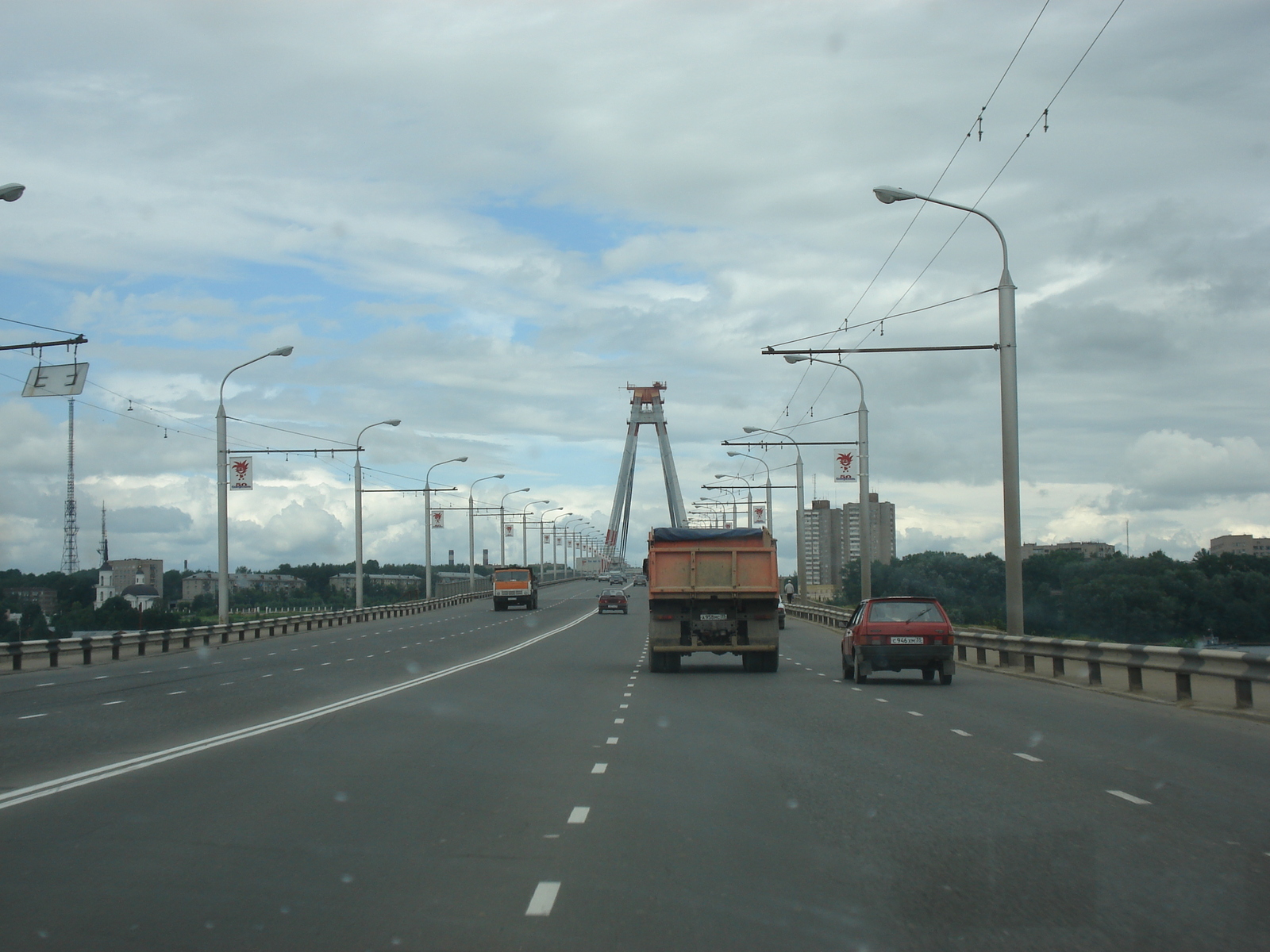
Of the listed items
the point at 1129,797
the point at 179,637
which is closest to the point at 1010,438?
the point at 1129,797

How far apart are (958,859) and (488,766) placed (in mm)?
5236

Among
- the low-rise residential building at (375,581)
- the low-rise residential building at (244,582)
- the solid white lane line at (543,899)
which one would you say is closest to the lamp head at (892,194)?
the solid white lane line at (543,899)

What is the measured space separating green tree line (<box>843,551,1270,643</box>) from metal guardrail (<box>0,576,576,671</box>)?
25.1m

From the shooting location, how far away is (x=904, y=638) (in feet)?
66.9

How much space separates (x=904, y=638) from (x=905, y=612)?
0.50 metres

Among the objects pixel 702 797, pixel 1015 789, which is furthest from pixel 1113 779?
pixel 702 797

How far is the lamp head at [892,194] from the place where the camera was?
930 inches

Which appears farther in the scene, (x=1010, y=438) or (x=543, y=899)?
(x=1010, y=438)

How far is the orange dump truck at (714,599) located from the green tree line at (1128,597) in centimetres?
1614

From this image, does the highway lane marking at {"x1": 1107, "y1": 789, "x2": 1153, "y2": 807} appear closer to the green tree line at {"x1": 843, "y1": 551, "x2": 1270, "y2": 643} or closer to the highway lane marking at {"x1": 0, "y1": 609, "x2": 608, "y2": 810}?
the highway lane marking at {"x1": 0, "y1": 609, "x2": 608, "y2": 810}

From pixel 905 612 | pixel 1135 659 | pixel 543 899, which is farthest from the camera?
pixel 905 612

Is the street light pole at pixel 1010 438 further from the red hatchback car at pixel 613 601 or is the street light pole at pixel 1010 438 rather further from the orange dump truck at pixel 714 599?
the red hatchback car at pixel 613 601

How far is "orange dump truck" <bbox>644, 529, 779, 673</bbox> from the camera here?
24422 mm

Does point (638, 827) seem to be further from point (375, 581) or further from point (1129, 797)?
point (375, 581)
